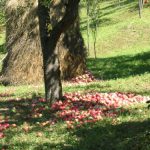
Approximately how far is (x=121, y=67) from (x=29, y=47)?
727 centimetres

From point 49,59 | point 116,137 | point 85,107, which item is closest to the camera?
point 116,137

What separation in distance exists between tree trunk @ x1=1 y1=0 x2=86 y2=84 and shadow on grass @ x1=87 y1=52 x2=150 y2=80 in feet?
7.25

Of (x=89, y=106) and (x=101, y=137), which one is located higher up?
(x=89, y=106)

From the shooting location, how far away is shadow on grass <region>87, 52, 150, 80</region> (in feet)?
85.0

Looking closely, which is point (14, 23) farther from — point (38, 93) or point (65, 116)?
point (65, 116)

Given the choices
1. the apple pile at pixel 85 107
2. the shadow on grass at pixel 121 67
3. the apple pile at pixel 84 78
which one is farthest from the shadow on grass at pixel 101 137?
the shadow on grass at pixel 121 67

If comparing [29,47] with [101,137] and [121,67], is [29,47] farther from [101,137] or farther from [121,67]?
[101,137]

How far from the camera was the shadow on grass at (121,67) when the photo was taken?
25.9 metres

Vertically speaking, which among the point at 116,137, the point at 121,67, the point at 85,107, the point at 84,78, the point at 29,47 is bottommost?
the point at 116,137

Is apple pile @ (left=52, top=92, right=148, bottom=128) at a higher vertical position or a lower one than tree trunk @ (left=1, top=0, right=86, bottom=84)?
lower

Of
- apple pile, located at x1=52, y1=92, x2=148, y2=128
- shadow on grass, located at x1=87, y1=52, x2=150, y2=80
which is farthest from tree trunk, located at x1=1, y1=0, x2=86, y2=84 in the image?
apple pile, located at x1=52, y1=92, x2=148, y2=128

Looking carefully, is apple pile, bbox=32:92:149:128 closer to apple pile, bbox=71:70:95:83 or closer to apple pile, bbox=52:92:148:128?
apple pile, bbox=52:92:148:128

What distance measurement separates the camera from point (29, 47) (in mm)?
23938

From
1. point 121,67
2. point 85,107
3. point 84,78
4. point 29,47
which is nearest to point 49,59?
point 85,107
